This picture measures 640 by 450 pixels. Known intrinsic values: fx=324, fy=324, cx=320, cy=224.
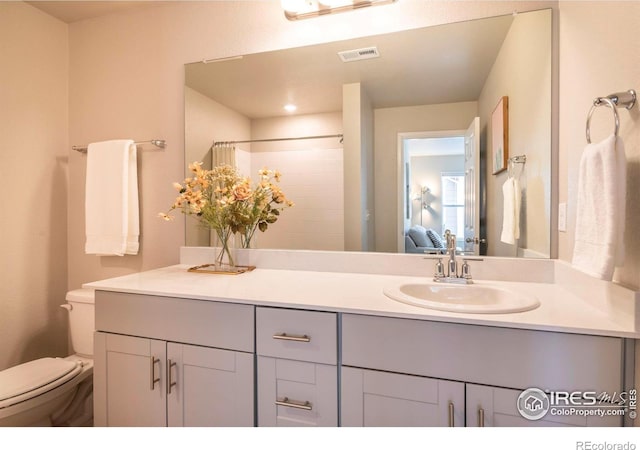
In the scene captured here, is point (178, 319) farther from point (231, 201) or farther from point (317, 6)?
point (317, 6)

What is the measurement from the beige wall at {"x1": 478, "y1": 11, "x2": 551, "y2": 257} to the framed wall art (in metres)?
0.02

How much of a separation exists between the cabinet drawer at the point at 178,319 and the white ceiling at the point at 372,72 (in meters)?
1.03

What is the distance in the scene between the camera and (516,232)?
53.6 inches

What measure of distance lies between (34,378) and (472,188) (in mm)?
2095

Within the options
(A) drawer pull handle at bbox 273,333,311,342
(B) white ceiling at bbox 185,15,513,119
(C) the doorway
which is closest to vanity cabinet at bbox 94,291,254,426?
(A) drawer pull handle at bbox 273,333,311,342

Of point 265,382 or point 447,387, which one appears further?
point 265,382

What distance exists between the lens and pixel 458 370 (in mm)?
902

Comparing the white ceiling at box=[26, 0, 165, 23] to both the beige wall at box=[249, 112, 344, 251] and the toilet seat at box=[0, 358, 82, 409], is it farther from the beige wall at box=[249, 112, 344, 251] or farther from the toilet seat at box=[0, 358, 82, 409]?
the toilet seat at box=[0, 358, 82, 409]

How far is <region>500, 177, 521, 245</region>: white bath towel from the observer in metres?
1.36

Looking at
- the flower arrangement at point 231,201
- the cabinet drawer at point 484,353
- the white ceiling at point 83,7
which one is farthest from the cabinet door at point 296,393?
the white ceiling at point 83,7

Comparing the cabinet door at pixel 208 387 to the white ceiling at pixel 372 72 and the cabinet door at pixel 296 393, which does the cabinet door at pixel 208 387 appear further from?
the white ceiling at pixel 372 72

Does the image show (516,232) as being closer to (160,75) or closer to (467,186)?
(467,186)
